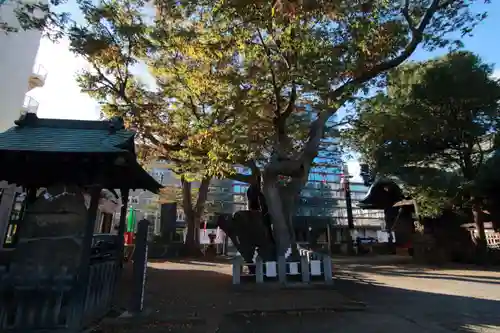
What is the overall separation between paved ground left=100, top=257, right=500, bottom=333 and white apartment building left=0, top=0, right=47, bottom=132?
45.9 feet

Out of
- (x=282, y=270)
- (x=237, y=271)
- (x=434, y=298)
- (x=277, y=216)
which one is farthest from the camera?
(x=277, y=216)

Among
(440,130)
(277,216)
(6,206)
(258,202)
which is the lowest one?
(277,216)

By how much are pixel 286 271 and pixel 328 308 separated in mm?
2966

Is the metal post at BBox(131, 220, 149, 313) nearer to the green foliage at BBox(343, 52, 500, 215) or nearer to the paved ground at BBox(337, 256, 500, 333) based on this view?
the paved ground at BBox(337, 256, 500, 333)

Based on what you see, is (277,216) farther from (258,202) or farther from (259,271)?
(258,202)

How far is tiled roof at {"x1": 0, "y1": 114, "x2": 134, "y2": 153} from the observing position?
5.61 m

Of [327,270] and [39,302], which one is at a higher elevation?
[327,270]

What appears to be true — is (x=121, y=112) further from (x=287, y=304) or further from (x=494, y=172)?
(x=494, y=172)

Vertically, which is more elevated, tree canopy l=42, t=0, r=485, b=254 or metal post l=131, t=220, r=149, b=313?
tree canopy l=42, t=0, r=485, b=254

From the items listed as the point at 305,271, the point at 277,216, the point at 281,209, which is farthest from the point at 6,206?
the point at 305,271

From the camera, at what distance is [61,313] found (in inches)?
209

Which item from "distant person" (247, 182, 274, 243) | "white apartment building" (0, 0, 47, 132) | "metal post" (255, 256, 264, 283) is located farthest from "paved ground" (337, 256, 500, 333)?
"white apartment building" (0, 0, 47, 132)

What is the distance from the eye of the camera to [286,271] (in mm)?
9961

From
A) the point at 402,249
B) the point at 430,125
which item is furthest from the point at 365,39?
the point at 402,249
